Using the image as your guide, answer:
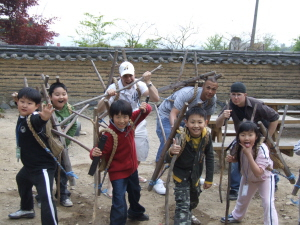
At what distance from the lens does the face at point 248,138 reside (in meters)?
3.53

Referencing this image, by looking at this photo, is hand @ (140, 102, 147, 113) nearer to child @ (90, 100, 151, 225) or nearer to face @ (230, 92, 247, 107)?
child @ (90, 100, 151, 225)

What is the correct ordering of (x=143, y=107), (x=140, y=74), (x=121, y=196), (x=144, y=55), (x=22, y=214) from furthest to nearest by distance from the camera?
(x=144, y=55) < (x=140, y=74) < (x=22, y=214) < (x=143, y=107) < (x=121, y=196)

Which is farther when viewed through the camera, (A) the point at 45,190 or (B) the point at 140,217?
(B) the point at 140,217

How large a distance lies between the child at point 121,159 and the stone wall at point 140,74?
699 cm

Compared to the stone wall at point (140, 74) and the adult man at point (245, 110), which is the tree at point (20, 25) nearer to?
the stone wall at point (140, 74)

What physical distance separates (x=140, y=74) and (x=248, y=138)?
24.7 feet

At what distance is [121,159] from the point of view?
3.56 meters

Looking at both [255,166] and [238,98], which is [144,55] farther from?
[255,166]

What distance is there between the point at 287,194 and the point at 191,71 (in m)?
6.60

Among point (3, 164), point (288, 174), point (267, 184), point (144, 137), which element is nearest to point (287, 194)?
point (288, 174)

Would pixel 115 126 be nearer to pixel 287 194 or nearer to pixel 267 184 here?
pixel 267 184

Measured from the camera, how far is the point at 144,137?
4.43 meters

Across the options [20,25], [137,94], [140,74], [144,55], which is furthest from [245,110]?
[20,25]

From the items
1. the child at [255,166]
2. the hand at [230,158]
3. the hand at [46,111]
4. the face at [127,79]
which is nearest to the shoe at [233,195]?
the child at [255,166]
